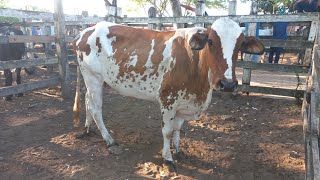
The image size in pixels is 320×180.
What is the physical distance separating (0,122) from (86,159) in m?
2.47

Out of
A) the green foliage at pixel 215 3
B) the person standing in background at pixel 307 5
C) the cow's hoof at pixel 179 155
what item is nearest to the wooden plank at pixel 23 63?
the cow's hoof at pixel 179 155

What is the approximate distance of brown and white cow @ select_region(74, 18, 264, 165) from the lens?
3162 millimetres

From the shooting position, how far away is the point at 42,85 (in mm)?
6855

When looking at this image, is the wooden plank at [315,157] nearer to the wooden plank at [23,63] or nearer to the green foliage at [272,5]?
the wooden plank at [23,63]

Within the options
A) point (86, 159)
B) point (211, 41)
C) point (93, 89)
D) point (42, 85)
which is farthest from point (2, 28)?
point (211, 41)

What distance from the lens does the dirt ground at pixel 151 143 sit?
3.82 metres

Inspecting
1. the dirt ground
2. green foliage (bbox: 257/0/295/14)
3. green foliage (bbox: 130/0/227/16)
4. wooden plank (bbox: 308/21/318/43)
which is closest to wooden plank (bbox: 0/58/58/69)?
the dirt ground

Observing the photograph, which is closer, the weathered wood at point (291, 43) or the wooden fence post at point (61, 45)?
the weathered wood at point (291, 43)

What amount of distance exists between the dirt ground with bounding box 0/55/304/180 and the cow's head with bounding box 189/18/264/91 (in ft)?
4.53

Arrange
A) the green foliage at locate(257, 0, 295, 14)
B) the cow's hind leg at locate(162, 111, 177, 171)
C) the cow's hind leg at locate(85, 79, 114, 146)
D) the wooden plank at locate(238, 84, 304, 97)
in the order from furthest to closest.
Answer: the green foliage at locate(257, 0, 295, 14), the wooden plank at locate(238, 84, 304, 97), the cow's hind leg at locate(85, 79, 114, 146), the cow's hind leg at locate(162, 111, 177, 171)

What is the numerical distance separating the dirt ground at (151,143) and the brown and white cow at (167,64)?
394 millimetres

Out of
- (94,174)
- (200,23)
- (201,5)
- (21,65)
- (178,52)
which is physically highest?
(201,5)

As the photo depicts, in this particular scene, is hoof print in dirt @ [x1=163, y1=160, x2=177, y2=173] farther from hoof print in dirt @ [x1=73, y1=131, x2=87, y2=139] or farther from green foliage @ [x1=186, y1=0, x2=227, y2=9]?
green foliage @ [x1=186, y1=0, x2=227, y2=9]

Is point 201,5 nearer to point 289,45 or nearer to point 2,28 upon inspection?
point 289,45
